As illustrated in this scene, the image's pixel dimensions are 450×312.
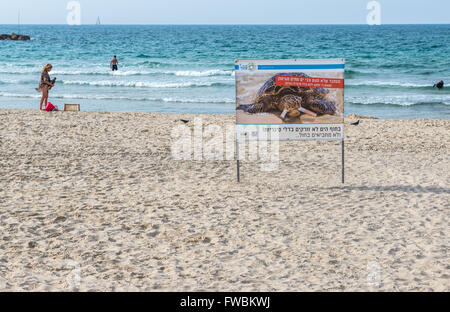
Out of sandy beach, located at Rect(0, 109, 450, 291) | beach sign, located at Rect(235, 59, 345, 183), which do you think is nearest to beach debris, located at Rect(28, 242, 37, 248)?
sandy beach, located at Rect(0, 109, 450, 291)

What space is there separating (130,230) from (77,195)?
1719mm

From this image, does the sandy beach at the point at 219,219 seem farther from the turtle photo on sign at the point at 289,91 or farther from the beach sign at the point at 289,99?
the turtle photo on sign at the point at 289,91

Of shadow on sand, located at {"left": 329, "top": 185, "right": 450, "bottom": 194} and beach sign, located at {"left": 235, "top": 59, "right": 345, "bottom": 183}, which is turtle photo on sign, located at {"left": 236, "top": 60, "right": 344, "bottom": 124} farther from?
shadow on sand, located at {"left": 329, "top": 185, "right": 450, "bottom": 194}

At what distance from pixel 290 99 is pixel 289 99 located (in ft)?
0.05

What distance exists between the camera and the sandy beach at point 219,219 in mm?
5156

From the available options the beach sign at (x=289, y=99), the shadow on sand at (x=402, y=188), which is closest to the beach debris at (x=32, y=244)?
the beach sign at (x=289, y=99)

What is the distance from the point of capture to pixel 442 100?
21594 mm

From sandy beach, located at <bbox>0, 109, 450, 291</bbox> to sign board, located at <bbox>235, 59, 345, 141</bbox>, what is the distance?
0.87 metres

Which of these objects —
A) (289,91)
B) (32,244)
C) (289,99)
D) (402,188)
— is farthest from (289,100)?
(32,244)

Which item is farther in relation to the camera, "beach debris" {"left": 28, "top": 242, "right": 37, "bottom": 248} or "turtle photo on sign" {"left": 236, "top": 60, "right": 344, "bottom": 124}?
"turtle photo on sign" {"left": 236, "top": 60, "right": 344, "bottom": 124}

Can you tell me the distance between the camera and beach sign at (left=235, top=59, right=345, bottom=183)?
7785 mm

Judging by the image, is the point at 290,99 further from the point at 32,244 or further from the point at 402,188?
the point at 32,244
